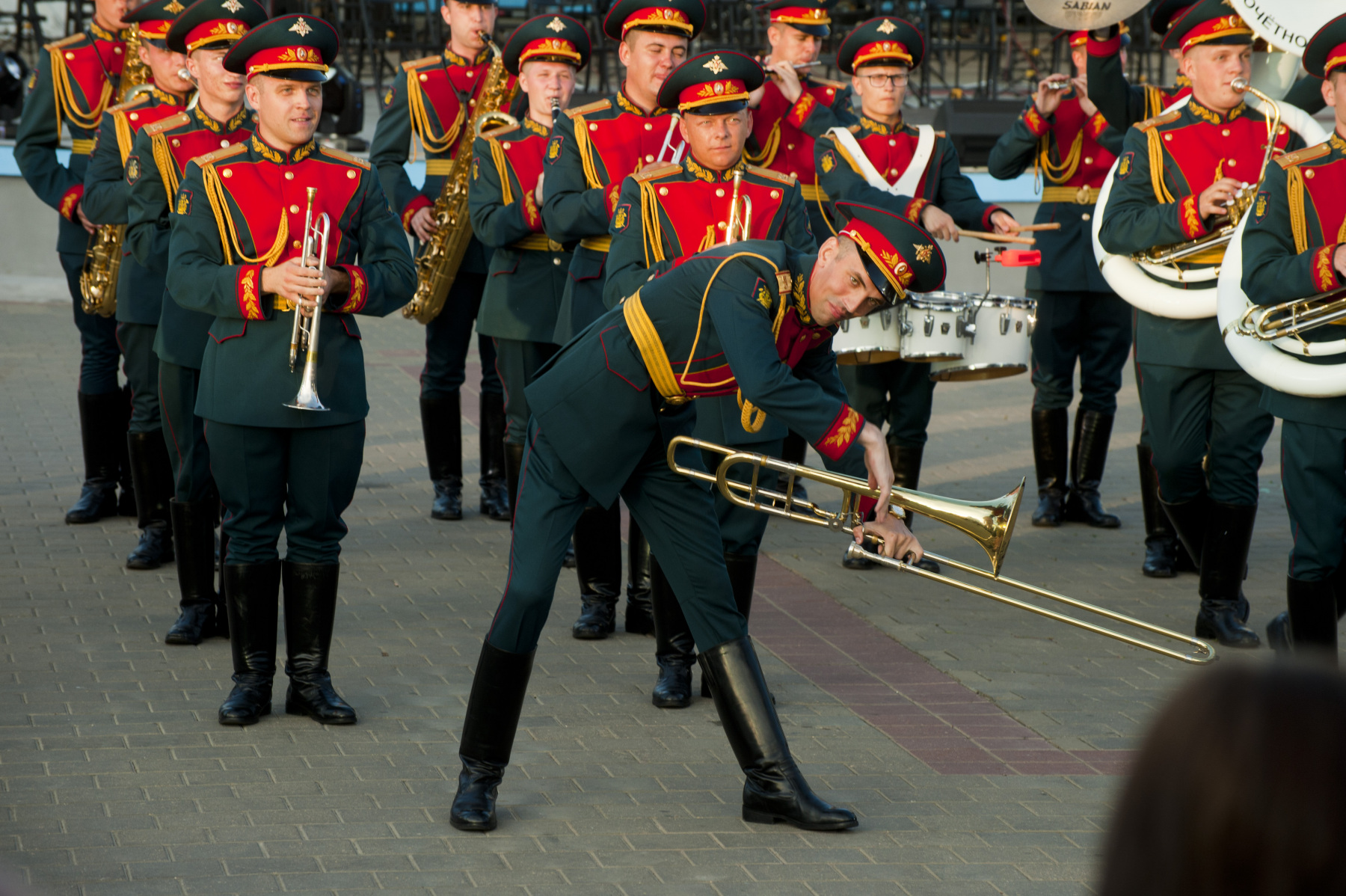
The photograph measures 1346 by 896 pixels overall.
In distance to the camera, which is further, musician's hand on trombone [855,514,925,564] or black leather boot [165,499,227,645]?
black leather boot [165,499,227,645]

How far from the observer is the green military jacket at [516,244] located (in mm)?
6926

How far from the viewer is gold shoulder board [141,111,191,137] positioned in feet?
18.2

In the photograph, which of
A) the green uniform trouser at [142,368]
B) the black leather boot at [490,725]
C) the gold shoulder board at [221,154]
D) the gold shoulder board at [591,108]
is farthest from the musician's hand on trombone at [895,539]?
the green uniform trouser at [142,368]

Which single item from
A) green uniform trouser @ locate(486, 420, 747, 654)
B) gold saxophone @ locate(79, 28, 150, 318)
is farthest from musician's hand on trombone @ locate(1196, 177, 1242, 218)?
gold saxophone @ locate(79, 28, 150, 318)

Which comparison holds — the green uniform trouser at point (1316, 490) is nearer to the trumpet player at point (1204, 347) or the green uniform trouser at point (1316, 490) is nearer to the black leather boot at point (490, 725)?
the trumpet player at point (1204, 347)

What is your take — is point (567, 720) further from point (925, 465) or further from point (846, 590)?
point (925, 465)

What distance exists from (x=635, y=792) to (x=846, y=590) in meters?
2.48

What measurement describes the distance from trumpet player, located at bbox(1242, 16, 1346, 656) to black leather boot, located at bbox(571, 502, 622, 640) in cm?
233

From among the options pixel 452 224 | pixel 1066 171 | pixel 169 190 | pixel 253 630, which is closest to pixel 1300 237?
pixel 1066 171

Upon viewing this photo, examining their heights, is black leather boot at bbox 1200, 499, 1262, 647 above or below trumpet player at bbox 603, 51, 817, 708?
below

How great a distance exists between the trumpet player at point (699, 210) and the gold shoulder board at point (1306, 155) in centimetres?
151

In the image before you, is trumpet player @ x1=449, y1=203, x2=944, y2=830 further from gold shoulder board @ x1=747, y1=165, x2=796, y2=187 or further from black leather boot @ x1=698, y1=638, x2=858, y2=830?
gold shoulder board @ x1=747, y1=165, x2=796, y2=187

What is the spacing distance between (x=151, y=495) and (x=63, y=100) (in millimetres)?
1983

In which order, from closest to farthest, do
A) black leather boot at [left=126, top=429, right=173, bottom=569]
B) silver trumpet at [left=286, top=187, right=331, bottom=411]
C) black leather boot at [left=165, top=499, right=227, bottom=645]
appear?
silver trumpet at [left=286, top=187, right=331, bottom=411] < black leather boot at [left=165, top=499, right=227, bottom=645] < black leather boot at [left=126, top=429, right=173, bottom=569]
